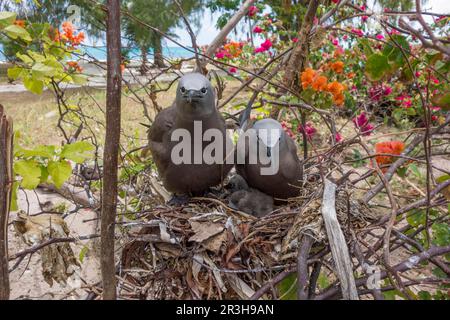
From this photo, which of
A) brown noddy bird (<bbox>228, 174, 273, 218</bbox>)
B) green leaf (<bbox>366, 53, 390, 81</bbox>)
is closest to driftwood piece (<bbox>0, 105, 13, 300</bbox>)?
green leaf (<bbox>366, 53, 390, 81</bbox>)

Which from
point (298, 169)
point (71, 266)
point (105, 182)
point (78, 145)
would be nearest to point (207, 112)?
point (298, 169)

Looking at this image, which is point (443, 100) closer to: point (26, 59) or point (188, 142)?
point (188, 142)

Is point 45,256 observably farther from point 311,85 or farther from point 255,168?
point 311,85

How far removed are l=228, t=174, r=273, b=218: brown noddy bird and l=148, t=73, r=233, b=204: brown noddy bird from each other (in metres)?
0.11

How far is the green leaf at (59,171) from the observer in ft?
3.89

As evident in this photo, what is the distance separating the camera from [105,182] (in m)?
0.80

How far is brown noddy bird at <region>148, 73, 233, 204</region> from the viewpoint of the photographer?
5.17ft

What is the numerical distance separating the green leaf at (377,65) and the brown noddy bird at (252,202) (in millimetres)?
708

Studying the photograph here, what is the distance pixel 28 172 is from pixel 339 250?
81 cm

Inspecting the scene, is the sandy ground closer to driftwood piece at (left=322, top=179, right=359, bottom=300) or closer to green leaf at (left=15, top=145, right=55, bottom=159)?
green leaf at (left=15, top=145, right=55, bottom=159)

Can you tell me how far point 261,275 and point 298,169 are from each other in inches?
20.8

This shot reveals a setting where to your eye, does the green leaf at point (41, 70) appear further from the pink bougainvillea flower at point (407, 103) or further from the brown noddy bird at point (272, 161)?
the pink bougainvillea flower at point (407, 103)

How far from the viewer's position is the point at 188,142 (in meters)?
1.70

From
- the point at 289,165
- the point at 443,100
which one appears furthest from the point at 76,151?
the point at 443,100
